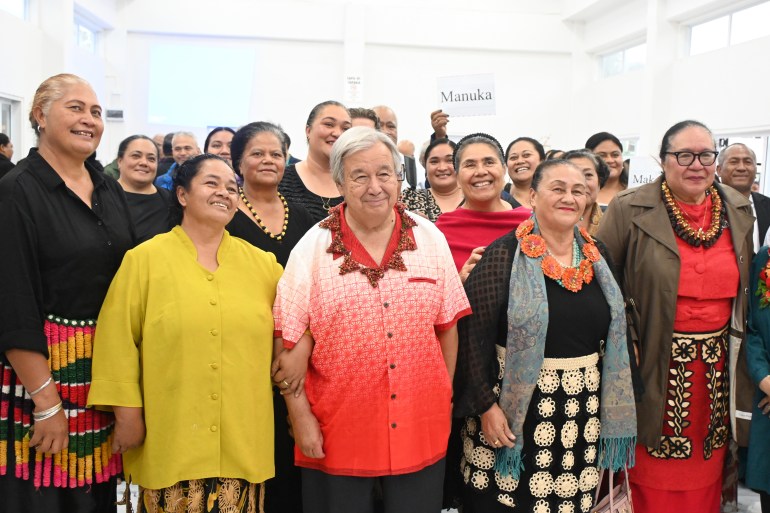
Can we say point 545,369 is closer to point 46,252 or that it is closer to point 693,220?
point 693,220

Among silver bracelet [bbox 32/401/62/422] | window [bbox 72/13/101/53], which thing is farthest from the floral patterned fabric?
window [bbox 72/13/101/53]

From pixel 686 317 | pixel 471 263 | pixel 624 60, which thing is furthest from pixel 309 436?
pixel 624 60

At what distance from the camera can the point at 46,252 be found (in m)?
2.07

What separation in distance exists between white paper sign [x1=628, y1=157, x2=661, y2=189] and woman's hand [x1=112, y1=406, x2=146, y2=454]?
428 centimetres

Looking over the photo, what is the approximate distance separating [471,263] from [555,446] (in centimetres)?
73

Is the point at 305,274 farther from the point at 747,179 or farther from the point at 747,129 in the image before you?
the point at 747,129

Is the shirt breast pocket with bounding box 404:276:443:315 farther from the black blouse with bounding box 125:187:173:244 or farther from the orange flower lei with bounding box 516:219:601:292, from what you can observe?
the black blouse with bounding box 125:187:173:244

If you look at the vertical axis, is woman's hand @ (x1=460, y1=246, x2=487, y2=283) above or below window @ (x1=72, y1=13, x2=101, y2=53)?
below

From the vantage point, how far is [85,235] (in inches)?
85.0

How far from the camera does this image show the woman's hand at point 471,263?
8.30 ft

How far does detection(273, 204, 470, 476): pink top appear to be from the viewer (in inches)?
82.4

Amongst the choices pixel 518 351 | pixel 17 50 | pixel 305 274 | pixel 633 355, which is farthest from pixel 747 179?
pixel 17 50

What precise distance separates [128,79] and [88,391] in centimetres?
1068

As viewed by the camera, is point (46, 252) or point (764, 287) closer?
point (46, 252)
